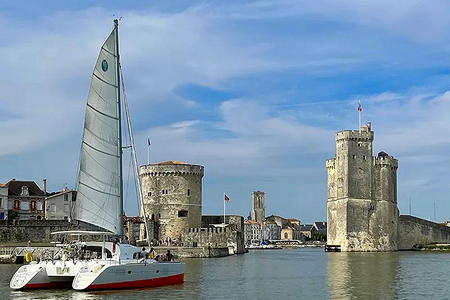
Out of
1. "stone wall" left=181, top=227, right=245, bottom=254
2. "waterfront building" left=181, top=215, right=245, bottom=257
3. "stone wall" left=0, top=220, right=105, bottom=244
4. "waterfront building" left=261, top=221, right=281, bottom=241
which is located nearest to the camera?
"stone wall" left=0, top=220, right=105, bottom=244

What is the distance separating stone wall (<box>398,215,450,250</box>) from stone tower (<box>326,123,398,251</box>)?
2530 millimetres

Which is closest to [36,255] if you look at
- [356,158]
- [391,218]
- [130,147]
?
[130,147]

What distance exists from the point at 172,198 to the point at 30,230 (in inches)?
644

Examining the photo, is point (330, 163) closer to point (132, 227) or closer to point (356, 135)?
point (356, 135)

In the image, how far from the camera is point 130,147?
3347 cm

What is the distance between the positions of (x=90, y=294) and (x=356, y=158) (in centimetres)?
6070

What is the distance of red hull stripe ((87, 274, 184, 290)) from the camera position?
29.0 m

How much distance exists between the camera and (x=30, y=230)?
60312mm

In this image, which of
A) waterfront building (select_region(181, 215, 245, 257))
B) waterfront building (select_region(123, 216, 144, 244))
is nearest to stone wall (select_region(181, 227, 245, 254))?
waterfront building (select_region(181, 215, 245, 257))

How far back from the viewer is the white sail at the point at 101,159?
102 feet

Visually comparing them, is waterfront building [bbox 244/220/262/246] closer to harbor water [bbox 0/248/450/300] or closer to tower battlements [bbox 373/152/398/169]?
tower battlements [bbox 373/152/398/169]

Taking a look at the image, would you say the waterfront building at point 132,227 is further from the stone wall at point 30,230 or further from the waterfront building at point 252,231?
the waterfront building at point 252,231

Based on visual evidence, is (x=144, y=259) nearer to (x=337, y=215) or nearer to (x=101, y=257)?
(x=101, y=257)

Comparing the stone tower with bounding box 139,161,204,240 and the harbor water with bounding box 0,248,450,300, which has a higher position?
the stone tower with bounding box 139,161,204,240
